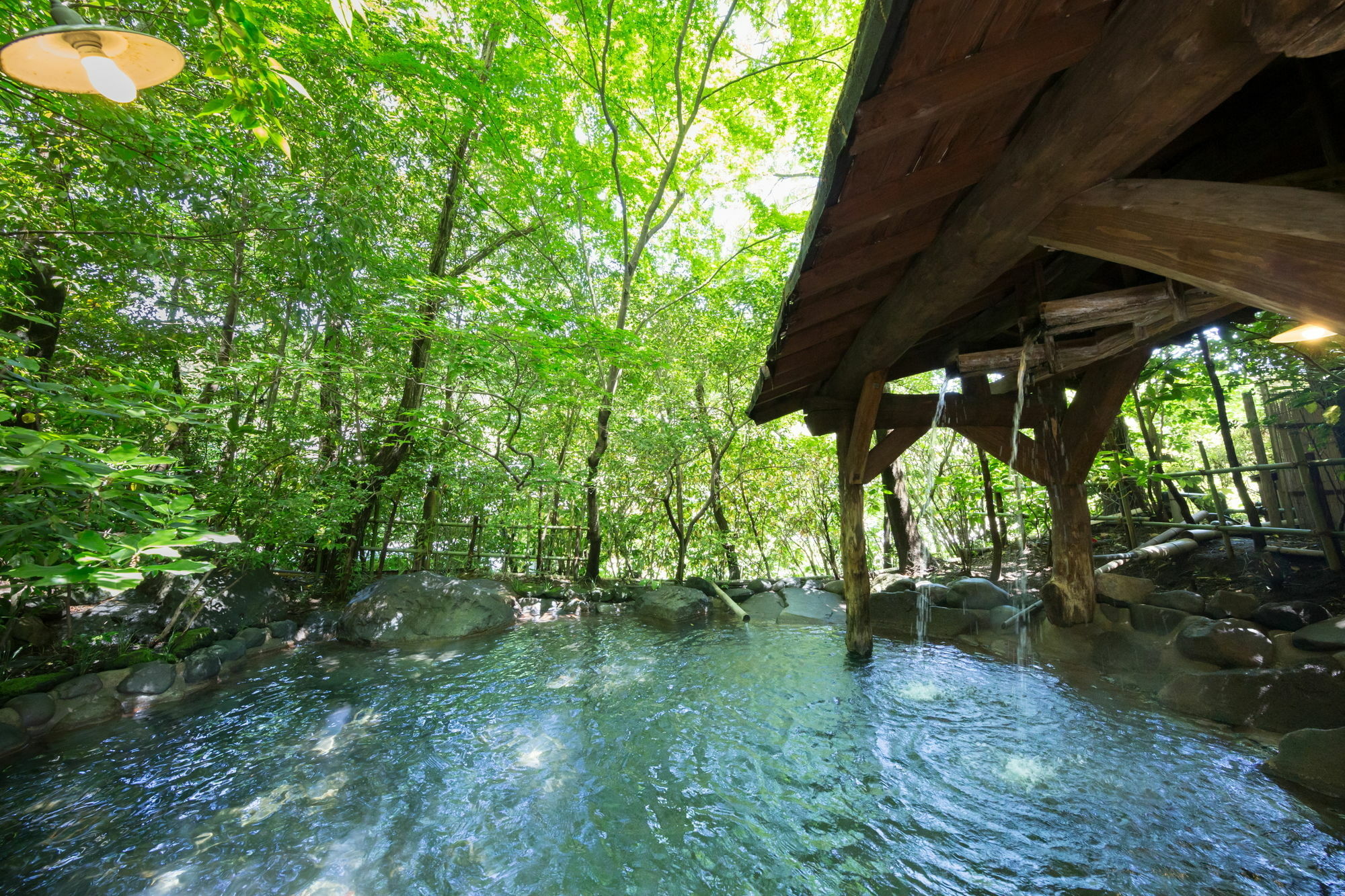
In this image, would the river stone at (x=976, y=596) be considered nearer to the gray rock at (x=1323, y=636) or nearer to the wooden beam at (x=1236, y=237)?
the gray rock at (x=1323, y=636)

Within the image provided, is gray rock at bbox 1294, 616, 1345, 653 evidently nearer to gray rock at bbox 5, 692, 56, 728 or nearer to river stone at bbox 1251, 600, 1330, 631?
river stone at bbox 1251, 600, 1330, 631

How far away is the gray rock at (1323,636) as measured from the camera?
3309 millimetres

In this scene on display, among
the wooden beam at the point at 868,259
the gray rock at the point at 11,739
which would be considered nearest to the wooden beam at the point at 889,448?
the wooden beam at the point at 868,259

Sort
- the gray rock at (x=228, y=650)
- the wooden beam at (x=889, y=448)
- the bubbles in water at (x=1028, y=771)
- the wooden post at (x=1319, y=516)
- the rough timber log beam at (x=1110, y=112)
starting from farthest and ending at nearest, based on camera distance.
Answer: the gray rock at (x=228, y=650) < the wooden beam at (x=889, y=448) < the wooden post at (x=1319, y=516) < the bubbles in water at (x=1028, y=771) < the rough timber log beam at (x=1110, y=112)

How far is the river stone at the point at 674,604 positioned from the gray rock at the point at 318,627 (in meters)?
4.52

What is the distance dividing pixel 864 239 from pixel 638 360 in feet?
19.1

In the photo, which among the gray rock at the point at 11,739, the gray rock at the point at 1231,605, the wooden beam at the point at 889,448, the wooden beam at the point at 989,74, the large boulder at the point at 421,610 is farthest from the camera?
the large boulder at the point at 421,610

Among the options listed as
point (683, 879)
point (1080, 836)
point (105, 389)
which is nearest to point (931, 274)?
point (1080, 836)

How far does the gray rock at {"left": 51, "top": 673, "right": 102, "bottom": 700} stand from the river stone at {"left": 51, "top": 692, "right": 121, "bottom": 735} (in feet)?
0.10

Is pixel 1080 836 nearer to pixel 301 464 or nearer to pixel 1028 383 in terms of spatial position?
pixel 1028 383

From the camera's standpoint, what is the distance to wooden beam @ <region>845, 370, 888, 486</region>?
14.5 ft

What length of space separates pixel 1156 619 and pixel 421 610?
26.7ft

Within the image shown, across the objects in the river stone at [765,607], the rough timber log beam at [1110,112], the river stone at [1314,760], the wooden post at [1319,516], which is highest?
the rough timber log beam at [1110,112]

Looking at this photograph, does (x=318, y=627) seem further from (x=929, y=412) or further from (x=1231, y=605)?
(x=1231, y=605)
